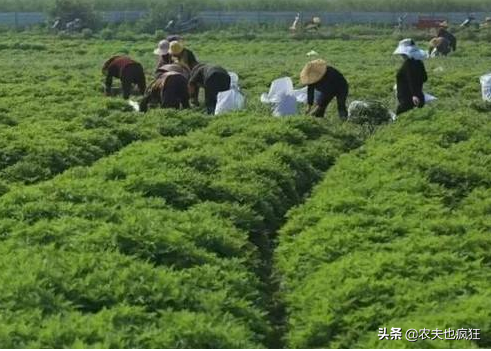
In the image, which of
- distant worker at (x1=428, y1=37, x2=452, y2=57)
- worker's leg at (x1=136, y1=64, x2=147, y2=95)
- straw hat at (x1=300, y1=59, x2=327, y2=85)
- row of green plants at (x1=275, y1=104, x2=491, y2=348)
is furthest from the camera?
distant worker at (x1=428, y1=37, x2=452, y2=57)

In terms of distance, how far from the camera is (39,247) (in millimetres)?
6902

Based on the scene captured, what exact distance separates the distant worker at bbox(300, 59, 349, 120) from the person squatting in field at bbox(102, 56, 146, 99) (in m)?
3.88

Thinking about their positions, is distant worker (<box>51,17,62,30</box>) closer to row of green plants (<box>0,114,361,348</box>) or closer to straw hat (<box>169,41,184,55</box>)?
straw hat (<box>169,41,184,55</box>)

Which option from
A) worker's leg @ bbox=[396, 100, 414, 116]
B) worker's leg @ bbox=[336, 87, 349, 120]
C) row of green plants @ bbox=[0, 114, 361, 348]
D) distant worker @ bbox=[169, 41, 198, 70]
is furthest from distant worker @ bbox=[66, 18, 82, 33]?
row of green plants @ bbox=[0, 114, 361, 348]

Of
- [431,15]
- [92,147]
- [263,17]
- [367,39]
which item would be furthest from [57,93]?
[431,15]

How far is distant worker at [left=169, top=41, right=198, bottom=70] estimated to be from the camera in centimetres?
1619

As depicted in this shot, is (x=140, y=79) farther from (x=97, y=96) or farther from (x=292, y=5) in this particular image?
(x=292, y=5)

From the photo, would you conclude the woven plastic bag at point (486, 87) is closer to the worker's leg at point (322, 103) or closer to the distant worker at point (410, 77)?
the distant worker at point (410, 77)

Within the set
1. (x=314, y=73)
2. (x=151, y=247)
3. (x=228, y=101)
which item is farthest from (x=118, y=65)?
(x=151, y=247)

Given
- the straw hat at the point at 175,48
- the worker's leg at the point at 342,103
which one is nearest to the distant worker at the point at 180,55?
the straw hat at the point at 175,48

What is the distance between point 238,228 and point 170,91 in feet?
22.4

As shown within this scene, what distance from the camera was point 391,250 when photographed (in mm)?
7164

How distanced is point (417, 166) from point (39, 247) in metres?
4.83

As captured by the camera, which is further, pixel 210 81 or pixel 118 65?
pixel 118 65
